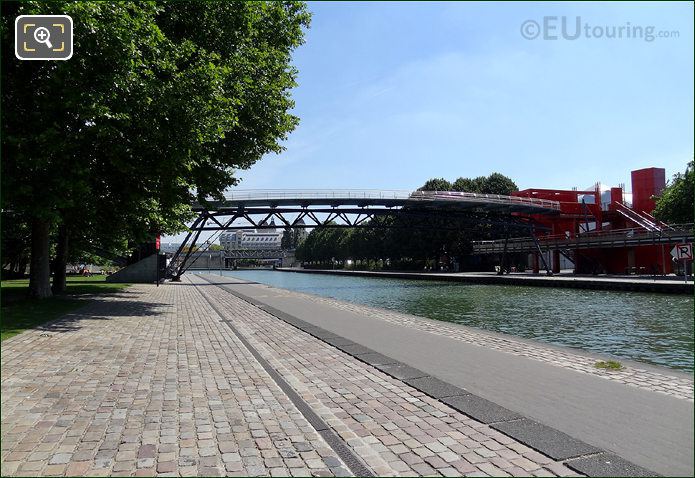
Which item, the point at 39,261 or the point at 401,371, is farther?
the point at 39,261

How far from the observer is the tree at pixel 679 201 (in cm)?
4442

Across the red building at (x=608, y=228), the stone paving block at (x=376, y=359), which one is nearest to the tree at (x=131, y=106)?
the stone paving block at (x=376, y=359)

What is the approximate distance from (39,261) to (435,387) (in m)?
17.5

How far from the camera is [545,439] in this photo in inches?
174

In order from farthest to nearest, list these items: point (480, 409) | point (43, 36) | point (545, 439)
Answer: point (43, 36)
point (480, 409)
point (545, 439)

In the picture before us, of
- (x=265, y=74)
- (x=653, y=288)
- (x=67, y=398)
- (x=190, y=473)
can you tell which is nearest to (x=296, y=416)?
(x=190, y=473)

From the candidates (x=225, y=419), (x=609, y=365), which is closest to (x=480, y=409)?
(x=225, y=419)

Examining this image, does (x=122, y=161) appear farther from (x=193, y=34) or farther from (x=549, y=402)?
(x=549, y=402)

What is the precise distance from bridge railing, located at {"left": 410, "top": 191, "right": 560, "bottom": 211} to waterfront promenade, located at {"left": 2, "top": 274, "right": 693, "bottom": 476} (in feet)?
153

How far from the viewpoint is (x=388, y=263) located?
322 ft

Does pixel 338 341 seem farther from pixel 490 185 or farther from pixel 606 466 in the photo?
pixel 490 185

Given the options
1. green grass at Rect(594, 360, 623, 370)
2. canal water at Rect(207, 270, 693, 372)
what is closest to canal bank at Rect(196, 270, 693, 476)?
green grass at Rect(594, 360, 623, 370)

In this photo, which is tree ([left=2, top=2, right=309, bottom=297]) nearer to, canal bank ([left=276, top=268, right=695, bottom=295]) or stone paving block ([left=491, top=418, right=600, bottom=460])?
stone paving block ([left=491, top=418, right=600, bottom=460])

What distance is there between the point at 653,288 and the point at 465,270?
4589 centimetres
